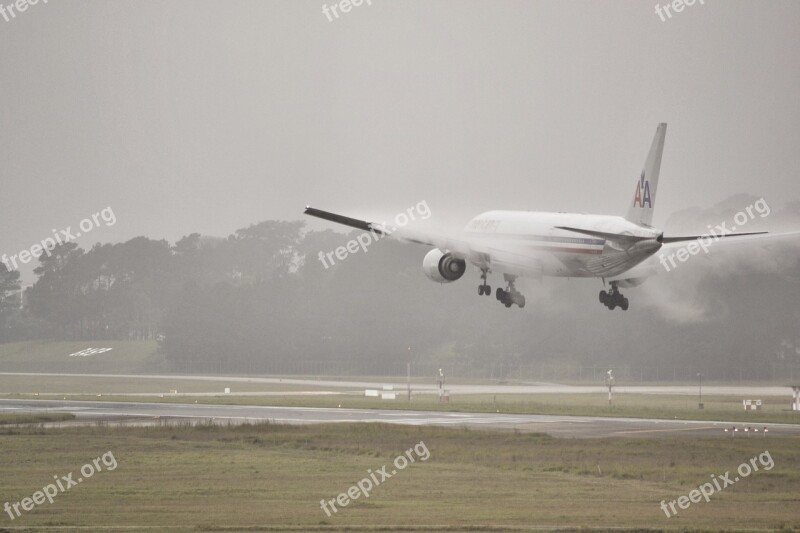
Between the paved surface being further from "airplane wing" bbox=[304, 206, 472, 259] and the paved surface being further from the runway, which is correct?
"airplane wing" bbox=[304, 206, 472, 259]

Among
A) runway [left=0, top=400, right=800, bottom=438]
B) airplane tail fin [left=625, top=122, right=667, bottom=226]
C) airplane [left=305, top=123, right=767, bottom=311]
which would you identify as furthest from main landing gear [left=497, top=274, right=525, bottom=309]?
runway [left=0, top=400, right=800, bottom=438]

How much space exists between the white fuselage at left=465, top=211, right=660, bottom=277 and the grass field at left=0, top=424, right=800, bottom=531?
9.79 m

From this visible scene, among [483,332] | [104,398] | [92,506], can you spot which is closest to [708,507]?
[92,506]

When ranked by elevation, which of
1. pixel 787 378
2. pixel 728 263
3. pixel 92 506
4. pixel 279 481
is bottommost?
pixel 787 378

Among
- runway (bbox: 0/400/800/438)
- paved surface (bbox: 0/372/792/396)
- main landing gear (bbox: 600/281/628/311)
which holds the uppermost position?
main landing gear (bbox: 600/281/628/311)

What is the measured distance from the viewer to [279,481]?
5316cm

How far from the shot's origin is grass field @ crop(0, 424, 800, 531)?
139 ft

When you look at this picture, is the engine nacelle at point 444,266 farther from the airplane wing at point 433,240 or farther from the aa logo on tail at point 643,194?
the aa logo on tail at point 643,194

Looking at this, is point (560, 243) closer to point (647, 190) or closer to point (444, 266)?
point (647, 190)

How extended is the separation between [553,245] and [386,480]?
19.2 metres

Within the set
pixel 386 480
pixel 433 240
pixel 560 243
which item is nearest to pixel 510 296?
pixel 560 243

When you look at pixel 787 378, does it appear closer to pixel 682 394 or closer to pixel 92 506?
pixel 682 394

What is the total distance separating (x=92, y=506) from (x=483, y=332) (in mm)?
133409

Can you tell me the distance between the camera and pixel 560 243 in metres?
66.3
